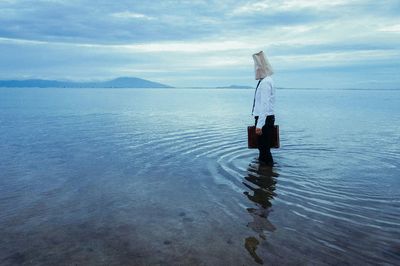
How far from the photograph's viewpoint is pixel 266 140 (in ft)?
31.1

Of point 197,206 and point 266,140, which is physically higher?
point 266,140

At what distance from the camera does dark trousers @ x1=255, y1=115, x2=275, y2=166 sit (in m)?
9.25

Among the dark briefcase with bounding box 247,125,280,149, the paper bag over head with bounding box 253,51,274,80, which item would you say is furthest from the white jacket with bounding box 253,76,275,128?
the dark briefcase with bounding box 247,125,280,149

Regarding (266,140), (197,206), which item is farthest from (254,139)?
(197,206)

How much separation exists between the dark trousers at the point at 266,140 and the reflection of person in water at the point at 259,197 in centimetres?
33

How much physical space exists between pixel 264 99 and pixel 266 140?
1.24 m

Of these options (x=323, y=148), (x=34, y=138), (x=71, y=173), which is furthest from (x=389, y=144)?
(x=34, y=138)

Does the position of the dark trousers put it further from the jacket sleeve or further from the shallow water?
the shallow water

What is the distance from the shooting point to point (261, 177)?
837 centimetres

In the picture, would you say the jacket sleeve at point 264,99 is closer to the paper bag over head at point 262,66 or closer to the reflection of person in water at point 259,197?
the paper bag over head at point 262,66

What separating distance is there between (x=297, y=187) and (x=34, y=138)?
12177mm

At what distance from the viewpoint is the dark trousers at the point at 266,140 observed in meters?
9.25

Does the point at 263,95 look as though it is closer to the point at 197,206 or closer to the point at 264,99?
the point at 264,99

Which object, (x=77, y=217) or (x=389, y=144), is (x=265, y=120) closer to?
(x=77, y=217)
